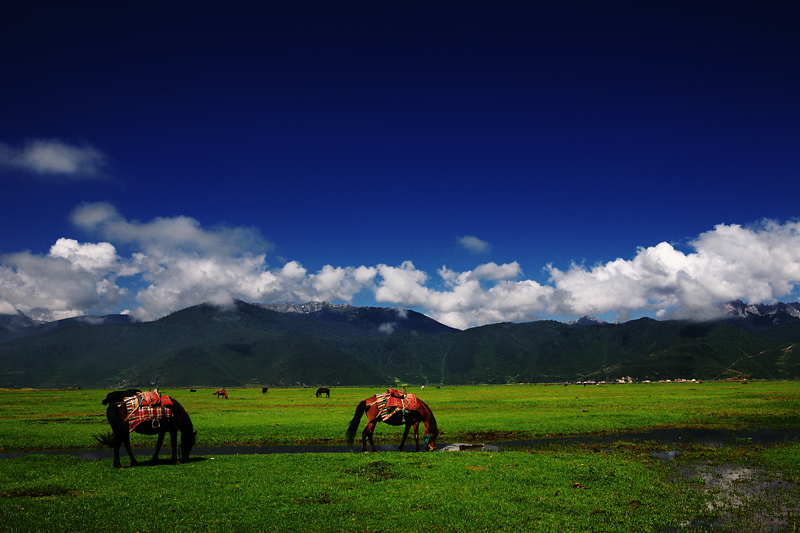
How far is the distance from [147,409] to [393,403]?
12.8 m

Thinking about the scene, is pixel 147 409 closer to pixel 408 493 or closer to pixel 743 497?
pixel 408 493

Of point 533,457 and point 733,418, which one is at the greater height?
point 533,457

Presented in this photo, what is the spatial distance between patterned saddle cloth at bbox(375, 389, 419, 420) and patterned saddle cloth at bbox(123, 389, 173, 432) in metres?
11.1

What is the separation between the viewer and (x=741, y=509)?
46.1 ft

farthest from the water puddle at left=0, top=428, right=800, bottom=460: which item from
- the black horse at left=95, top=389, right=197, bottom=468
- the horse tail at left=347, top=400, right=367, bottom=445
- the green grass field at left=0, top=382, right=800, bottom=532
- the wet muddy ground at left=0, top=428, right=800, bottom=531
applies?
the black horse at left=95, top=389, right=197, bottom=468

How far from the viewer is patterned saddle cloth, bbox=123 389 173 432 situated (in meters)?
19.9

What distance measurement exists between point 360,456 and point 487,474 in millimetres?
7832

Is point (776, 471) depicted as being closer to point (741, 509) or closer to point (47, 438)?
point (741, 509)

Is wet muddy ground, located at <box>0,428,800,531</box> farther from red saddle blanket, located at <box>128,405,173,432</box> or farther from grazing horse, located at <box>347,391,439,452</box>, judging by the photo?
red saddle blanket, located at <box>128,405,173,432</box>

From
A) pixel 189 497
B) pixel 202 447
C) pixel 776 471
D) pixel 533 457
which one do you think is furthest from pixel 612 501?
pixel 202 447

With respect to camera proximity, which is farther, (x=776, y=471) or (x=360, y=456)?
(x=360, y=456)

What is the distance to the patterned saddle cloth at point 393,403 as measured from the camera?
2436 cm

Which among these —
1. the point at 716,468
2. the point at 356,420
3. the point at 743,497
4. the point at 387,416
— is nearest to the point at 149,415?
the point at 356,420

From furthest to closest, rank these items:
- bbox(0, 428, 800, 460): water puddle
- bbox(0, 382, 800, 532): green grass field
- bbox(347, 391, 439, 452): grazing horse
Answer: bbox(0, 428, 800, 460): water puddle
bbox(347, 391, 439, 452): grazing horse
bbox(0, 382, 800, 532): green grass field
